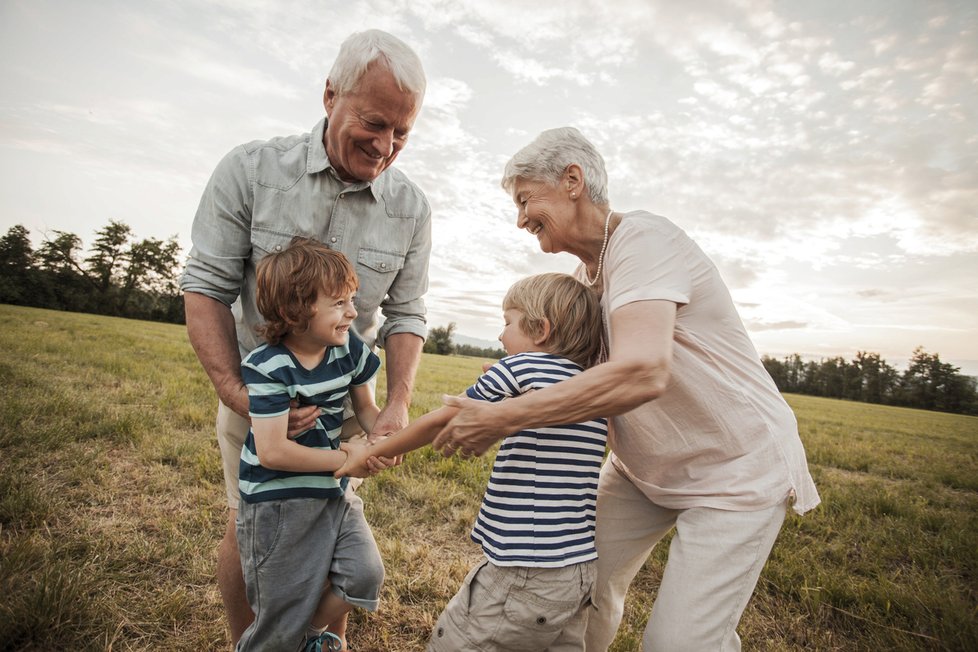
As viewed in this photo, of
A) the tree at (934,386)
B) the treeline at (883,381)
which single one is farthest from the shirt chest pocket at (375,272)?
the tree at (934,386)

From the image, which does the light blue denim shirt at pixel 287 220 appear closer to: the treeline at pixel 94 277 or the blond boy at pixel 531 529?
the blond boy at pixel 531 529

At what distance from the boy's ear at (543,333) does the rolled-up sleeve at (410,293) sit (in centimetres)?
105

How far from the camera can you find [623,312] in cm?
192

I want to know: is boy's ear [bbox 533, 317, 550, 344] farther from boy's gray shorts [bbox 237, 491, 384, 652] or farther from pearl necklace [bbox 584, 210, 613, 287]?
boy's gray shorts [bbox 237, 491, 384, 652]

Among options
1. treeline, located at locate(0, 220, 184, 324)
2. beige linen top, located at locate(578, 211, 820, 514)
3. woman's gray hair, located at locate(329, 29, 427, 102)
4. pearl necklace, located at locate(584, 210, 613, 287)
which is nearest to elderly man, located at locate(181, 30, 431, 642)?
woman's gray hair, located at locate(329, 29, 427, 102)

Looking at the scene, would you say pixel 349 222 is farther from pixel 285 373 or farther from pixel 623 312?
pixel 623 312

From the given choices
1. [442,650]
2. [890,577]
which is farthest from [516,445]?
[890,577]

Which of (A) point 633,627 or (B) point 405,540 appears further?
(B) point 405,540

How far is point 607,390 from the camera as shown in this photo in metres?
1.77

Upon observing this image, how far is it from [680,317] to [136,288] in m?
75.7

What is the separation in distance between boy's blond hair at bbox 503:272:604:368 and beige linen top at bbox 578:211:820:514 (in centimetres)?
14

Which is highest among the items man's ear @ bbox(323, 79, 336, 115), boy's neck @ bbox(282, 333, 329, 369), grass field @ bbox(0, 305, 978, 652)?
man's ear @ bbox(323, 79, 336, 115)

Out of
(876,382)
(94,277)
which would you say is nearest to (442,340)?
(94,277)

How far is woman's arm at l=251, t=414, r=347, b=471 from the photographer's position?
2.04 meters
